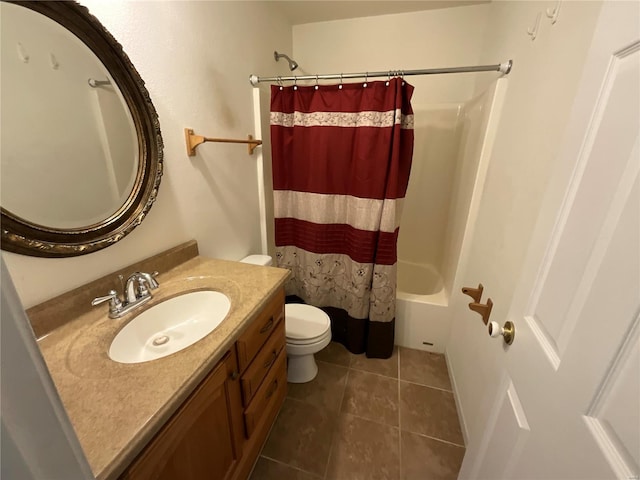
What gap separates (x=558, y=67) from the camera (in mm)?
884

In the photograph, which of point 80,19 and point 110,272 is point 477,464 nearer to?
point 110,272

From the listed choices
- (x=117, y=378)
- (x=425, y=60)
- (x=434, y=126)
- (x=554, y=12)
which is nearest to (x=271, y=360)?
(x=117, y=378)

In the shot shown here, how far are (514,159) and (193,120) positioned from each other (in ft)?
4.77

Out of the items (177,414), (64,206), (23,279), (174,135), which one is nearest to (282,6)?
(174,135)

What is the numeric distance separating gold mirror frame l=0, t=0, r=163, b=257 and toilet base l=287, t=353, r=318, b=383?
46.3 inches

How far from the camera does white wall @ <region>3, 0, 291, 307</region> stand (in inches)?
35.5

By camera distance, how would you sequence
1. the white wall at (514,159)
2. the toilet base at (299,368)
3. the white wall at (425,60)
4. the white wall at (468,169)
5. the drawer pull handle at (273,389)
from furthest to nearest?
the white wall at (425,60)
the toilet base at (299,368)
the white wall at (468,169)
the drawer pull handle at (273,389)
the white wall at (514,159)

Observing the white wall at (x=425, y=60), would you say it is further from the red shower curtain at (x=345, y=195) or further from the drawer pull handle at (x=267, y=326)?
the drawer pull handle at (x=267, y=326)

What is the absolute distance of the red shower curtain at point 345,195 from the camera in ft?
4.99

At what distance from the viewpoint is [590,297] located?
0.45m

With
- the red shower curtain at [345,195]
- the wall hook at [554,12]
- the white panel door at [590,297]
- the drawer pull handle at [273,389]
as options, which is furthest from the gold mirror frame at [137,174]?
the wall hook at [554,12]

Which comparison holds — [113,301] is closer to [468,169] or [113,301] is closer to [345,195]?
[345,195]

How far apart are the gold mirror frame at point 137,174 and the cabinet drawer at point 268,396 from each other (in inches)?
32.6

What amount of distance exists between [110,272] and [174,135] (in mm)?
630
